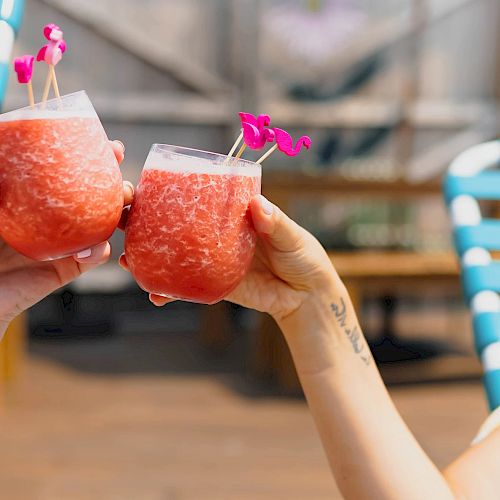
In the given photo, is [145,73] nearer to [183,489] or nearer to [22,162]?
[183,489]

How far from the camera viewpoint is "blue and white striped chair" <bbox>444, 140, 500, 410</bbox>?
3.87 ft

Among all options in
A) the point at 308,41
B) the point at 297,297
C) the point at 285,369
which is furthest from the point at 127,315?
the point at 297,297

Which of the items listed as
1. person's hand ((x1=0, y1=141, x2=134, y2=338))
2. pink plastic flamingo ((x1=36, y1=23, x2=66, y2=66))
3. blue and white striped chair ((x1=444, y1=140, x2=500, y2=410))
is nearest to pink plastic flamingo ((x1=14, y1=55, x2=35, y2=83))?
pink plastic flamingo ((x1=36, y1=23, x2=66, y2=66))

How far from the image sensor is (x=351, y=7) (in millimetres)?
5129

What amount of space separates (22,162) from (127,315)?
4279 mm

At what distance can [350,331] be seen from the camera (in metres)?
0.94

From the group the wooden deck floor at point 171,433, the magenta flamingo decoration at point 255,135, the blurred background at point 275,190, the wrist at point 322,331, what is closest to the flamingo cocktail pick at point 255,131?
the magenta flamingo decoration at point 255,135

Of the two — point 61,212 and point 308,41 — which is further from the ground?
point 308,41

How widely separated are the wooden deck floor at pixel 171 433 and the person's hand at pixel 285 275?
1572 mm

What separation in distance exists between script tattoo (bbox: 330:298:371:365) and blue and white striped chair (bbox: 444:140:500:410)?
0.29m

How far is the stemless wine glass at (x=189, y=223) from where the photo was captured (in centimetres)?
69

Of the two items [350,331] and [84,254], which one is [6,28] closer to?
[84,254]

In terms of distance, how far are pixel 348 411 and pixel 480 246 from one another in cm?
50

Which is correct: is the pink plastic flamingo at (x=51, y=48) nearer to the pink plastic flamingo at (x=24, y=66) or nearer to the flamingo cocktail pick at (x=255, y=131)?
the pink plastic flamingo at (x=24, y=66)
